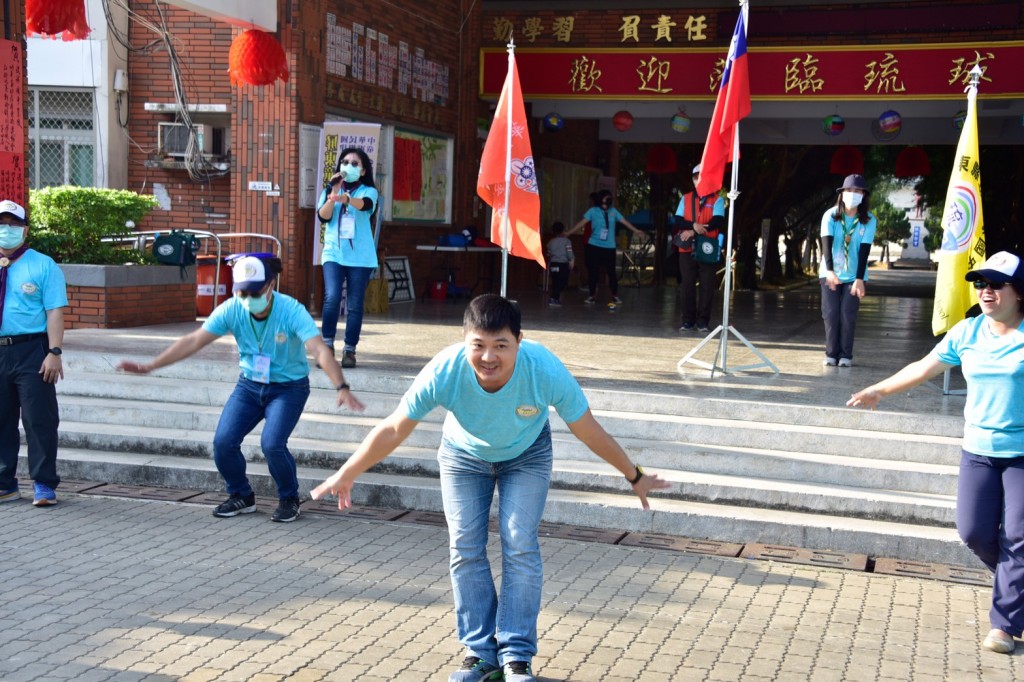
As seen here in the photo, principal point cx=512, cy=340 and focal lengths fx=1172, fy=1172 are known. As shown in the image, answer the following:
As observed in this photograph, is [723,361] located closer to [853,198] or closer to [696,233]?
[853,198]

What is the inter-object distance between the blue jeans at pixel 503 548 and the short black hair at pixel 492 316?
61 cm

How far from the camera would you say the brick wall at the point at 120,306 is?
12.5 meters

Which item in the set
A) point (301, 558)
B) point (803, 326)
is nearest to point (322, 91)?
point (803, 326)

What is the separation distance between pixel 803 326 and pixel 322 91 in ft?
24.1

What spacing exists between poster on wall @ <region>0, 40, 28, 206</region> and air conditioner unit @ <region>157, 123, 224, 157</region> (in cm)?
448

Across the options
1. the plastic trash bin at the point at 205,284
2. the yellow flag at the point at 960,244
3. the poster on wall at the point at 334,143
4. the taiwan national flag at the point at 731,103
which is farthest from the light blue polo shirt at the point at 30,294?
the poster on wall at the point at 334,143

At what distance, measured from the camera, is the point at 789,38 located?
718 inches

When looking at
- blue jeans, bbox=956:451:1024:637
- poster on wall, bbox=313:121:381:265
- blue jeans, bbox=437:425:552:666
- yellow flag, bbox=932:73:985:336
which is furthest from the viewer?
poster on wall, bbox=313:121:381:265

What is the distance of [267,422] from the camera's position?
7238 mm

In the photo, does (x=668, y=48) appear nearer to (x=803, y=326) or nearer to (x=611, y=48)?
(x=611, y=48)

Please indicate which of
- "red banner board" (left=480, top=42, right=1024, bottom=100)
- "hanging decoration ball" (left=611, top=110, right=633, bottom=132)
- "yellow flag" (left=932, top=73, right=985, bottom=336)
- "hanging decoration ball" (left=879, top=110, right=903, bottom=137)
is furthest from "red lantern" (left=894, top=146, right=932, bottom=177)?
"yellow flag" (left=932, top=73, right=985, bottom=336)

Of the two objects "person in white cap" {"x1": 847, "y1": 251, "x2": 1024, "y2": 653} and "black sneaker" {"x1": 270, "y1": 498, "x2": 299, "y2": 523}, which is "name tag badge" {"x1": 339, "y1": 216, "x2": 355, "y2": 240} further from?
"person in white cap" {"x1": 847, "y1": 251, "x2": 1024, "y2": 653}

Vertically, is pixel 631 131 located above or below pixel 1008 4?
below

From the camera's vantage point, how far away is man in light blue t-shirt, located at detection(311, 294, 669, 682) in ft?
15.0
